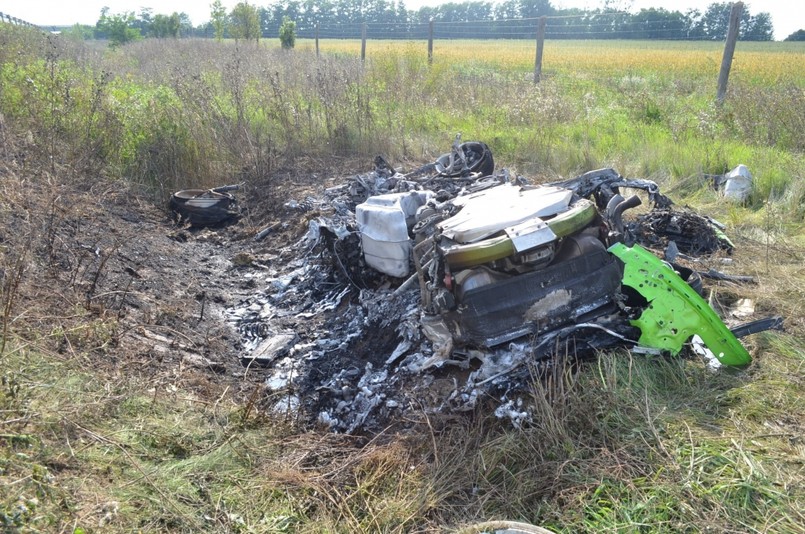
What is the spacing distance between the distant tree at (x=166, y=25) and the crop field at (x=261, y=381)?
96.4ft

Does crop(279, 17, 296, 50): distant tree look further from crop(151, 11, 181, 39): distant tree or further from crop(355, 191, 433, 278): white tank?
crop(355, 191, 433, 278): white tank

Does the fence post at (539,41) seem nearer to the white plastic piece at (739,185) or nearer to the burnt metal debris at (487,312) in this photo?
the white plastic piece at (739,185)

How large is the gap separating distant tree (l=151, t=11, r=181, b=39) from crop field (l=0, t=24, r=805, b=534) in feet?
96.4

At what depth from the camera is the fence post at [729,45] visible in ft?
30.1

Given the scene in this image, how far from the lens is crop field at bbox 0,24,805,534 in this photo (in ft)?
8.51

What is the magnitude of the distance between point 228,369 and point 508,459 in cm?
232

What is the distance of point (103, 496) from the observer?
2.50 m

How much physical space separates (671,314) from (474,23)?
15729 millimetres

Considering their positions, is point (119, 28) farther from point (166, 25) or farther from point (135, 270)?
point (135, 270)

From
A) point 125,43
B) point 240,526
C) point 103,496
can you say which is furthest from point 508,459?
point 125,43

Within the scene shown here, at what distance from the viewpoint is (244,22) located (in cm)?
2309

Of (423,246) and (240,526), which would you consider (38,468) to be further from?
(423,246)

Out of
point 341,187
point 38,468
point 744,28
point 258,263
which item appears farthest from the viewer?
point 744,28

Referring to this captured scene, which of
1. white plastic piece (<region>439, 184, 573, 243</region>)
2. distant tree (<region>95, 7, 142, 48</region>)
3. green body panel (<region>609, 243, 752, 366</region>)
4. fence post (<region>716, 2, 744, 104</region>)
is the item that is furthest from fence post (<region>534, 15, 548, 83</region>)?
distant tree (<region>95, 7, 142, 48</region>)
